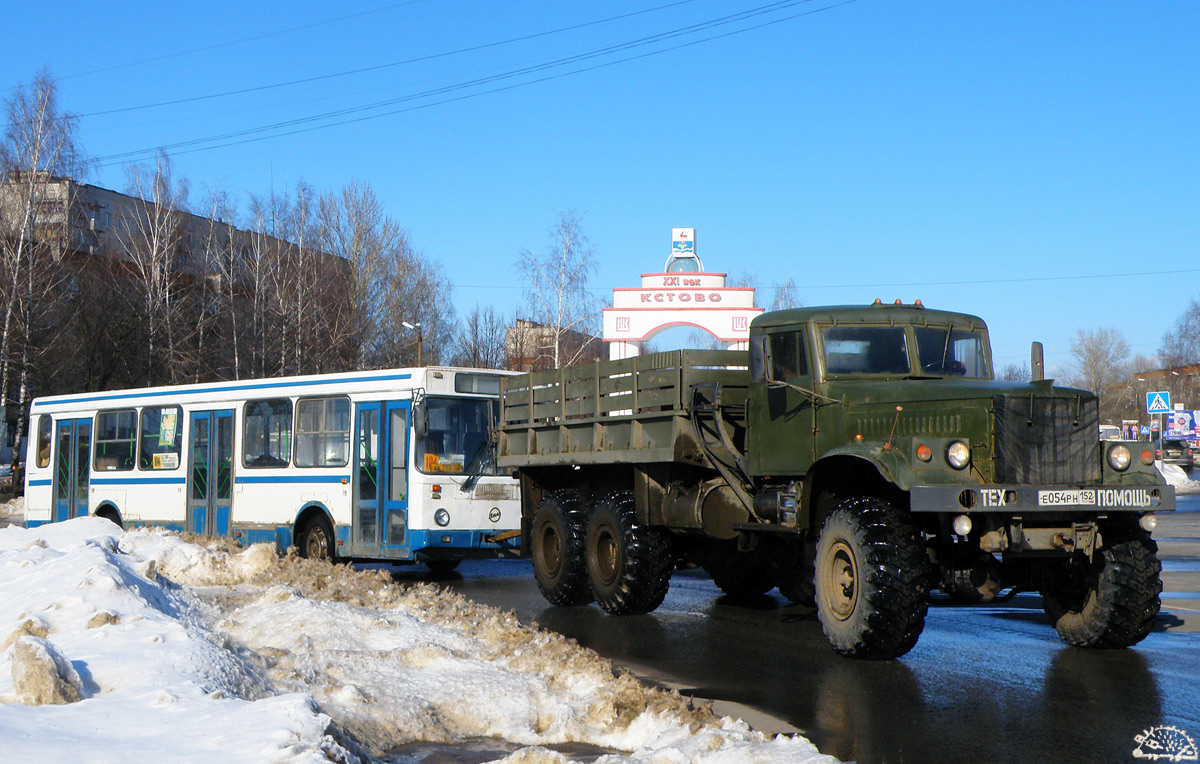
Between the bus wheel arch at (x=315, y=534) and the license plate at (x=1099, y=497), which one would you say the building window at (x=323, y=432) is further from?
the license plate at (x=1099, y=497)

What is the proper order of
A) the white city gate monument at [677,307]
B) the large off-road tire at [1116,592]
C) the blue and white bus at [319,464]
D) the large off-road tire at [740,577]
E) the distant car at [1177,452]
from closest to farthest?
1. the large off-road tire at [1116,592]
2. the large off-road tire at [740,577]
3. the blue and white bus at [319,464]
4. the white city gate monument at [677,307]
5. the distant car at [1177,452]

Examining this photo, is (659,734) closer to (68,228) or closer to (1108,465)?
(1108,465)

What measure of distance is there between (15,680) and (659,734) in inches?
121

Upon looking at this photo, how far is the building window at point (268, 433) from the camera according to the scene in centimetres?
1702

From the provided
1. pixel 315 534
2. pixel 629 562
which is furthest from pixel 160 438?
pixel 629 562

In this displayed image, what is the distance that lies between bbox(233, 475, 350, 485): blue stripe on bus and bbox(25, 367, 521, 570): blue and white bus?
0.07 ft

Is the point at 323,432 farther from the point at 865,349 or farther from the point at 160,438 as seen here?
the point at 865,349

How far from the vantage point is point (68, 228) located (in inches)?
1558

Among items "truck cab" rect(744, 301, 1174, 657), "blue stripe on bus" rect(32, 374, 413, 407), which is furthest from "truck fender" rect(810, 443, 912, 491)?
"blue stripe on bus" rect(32, 374, 413, 407)

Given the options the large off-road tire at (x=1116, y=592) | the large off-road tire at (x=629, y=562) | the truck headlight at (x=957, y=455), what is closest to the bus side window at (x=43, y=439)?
the large off-road tire at (x=629, y=562)

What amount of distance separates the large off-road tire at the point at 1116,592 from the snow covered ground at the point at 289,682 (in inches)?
156

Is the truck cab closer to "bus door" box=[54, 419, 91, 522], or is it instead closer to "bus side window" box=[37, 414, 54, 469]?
"bus door" box=[54, 419, 91, 522]

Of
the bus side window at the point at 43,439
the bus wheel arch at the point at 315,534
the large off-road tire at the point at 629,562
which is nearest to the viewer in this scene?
the large off-road tire at the point at 629,562

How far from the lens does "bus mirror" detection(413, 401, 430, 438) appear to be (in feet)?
49.2
